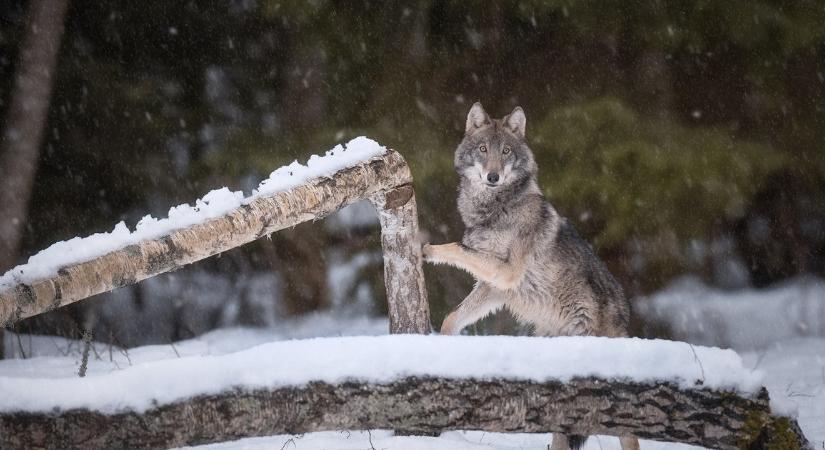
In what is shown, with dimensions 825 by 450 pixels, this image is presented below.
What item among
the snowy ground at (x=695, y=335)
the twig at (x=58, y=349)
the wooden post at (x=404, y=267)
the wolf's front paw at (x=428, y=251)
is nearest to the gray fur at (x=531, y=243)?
the wolf's front paw at (x=428, y=251)

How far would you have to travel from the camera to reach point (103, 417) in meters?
3.01

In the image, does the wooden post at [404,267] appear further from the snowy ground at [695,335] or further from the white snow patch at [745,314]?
the white snow patch at [745,314]

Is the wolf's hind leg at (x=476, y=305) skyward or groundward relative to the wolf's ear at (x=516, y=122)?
groundward

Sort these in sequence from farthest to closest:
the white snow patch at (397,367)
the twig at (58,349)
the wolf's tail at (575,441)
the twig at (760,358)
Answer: the twig at (58,349), the twig at (760,358), the wolf's tail at (575,441), the white snow patch at (397,367)

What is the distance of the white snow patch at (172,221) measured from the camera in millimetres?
3457

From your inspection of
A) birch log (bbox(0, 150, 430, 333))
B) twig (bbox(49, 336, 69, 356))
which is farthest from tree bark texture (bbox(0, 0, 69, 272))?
birch log (bbox(0, 150, 430, 333))

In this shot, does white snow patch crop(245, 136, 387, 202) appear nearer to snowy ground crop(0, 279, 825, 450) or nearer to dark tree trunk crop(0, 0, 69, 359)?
→ snowy ground crop(0, 279, 825, 450)

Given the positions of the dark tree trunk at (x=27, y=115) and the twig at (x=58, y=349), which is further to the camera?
the dark tree trunk at (x=27, y=115)

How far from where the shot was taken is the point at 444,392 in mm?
3178

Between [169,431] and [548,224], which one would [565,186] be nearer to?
[548,224]

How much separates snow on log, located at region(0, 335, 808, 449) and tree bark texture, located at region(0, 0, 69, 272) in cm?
478

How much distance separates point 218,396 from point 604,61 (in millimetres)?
6204

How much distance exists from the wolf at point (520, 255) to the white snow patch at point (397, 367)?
5.64 feet

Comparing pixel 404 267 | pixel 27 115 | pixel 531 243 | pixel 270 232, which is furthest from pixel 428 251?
pixel 27 115
